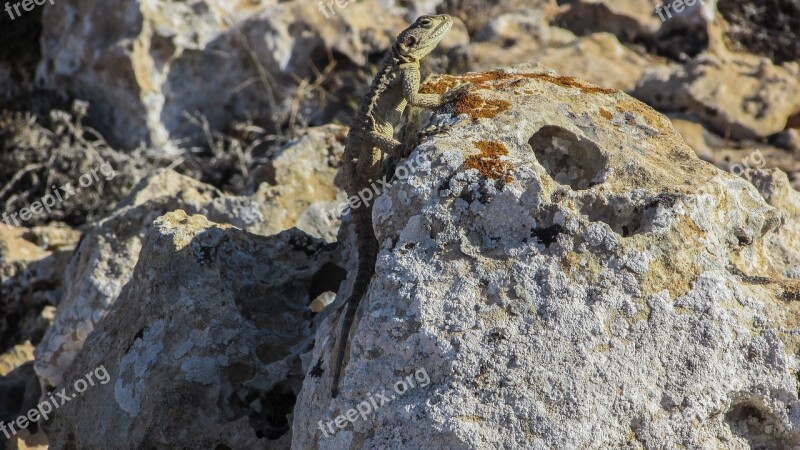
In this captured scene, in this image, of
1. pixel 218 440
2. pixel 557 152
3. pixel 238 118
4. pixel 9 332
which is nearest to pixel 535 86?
pixel 557 152

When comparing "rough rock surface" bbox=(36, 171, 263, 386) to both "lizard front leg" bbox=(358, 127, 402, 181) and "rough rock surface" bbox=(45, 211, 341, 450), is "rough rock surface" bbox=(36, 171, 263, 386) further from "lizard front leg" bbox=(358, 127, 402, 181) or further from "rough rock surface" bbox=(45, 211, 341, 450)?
"lizard front leg" bbox=(358, 127, 402, 181)

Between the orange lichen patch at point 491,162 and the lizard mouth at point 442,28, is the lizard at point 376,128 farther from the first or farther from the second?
the orange lichen patch at point 491,162

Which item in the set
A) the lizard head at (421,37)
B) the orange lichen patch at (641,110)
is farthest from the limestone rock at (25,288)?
the orange lichen patch at (641,110)

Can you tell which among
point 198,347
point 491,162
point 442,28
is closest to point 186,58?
point 442,28

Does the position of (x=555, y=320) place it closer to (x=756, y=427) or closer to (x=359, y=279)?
(x=756, y=427)

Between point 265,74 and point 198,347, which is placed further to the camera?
point 265,74

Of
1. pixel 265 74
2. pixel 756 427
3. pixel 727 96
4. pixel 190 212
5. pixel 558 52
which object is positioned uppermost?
pixel 756 427
